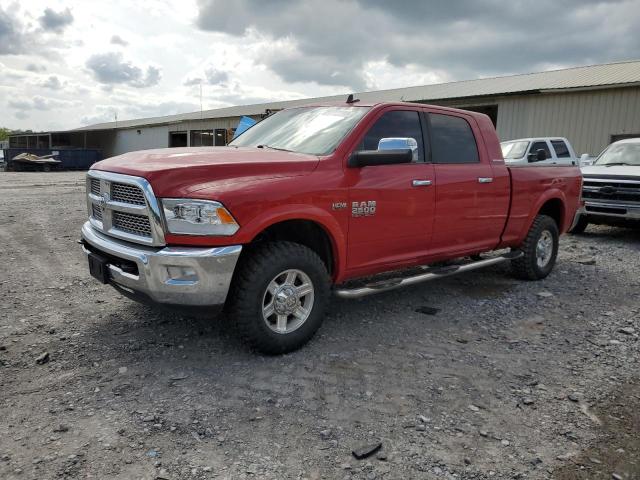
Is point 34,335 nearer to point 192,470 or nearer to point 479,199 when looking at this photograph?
point 192,470

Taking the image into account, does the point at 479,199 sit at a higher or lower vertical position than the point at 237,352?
higher

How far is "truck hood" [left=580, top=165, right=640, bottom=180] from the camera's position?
29.7 ft

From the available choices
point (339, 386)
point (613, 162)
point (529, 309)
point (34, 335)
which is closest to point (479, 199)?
point (529, 309)

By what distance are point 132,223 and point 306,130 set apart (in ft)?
5.66

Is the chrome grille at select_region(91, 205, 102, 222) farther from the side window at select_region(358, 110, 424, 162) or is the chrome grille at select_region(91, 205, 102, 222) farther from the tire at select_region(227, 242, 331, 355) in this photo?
the side window at select_region(358, 110, 424, 162)

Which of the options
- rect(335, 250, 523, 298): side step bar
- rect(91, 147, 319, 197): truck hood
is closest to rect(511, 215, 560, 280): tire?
rect(335, 250, 523, 298): side step bar

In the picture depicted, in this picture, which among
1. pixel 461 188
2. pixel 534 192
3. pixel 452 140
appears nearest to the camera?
pixel 461 188

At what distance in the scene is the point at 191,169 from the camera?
11.2 ft

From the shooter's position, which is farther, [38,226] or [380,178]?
[38,226]

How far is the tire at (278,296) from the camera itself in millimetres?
3570

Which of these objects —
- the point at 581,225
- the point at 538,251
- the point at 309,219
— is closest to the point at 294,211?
the point at 309,219

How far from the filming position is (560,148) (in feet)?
46.9

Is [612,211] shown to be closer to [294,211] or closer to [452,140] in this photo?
[452,140]

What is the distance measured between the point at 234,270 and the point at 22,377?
1.59m
